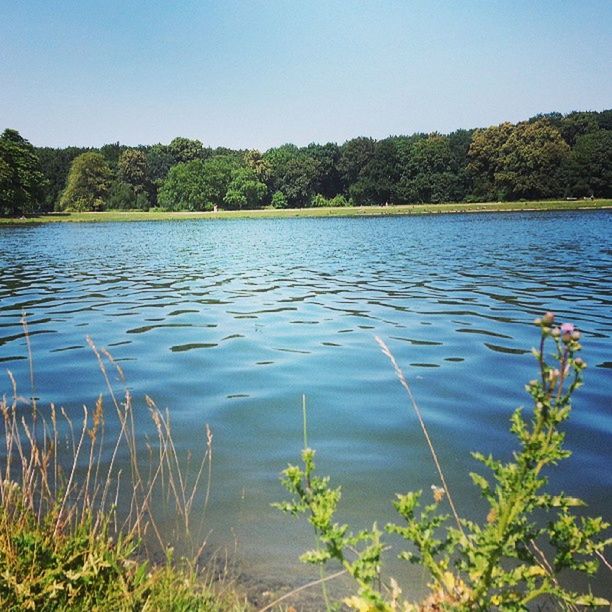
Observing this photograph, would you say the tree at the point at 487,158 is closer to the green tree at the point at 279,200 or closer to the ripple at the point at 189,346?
the green tree at the point at 279,200

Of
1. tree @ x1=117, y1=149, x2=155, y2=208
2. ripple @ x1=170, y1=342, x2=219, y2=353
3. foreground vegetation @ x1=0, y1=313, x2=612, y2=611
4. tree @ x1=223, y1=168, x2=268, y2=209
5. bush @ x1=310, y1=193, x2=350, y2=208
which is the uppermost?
tree @ x1=117, y1=149, x2=155, y2=208

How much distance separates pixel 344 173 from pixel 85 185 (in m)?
59.3

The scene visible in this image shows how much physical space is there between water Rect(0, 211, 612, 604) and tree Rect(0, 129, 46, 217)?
7204 cm

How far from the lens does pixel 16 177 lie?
284 feet

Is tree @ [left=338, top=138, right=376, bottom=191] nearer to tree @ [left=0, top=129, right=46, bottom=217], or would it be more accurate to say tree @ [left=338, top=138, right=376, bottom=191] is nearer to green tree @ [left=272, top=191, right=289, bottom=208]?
green tree @ [left=272, top=191, right=289, bottom=208]

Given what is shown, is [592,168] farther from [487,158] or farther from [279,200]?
[279,200]

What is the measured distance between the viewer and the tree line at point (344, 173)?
9900 centimetres

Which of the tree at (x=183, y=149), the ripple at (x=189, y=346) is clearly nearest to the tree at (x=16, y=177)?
the tree at (x=183, y=149)

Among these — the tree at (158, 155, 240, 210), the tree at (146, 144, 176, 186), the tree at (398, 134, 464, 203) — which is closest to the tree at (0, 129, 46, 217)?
the tree at (158, 155, 240, 210)

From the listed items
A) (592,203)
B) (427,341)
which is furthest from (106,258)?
(592,203)

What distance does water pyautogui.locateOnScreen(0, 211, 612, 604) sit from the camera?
201 inches

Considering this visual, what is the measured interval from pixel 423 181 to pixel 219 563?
118 m

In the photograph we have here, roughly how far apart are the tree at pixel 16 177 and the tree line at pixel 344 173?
17cm

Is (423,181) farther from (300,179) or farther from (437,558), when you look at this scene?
(437,558)
